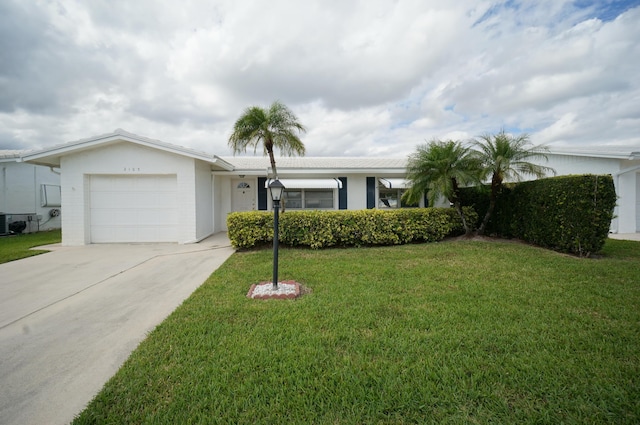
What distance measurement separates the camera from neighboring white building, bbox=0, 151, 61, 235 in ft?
51.0

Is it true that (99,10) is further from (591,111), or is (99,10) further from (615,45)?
(591,111)

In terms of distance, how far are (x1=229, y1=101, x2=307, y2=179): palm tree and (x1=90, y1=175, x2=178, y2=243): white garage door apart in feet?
14.2

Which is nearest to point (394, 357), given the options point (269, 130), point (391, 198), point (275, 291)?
point (275, 291)

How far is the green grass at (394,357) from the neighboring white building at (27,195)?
1902 cm

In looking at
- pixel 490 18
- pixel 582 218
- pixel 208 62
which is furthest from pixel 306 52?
pixel 582 218

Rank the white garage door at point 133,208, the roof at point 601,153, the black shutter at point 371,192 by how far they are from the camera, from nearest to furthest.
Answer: the roof at point 601,153 < the white garage door at point 133,208 < the black shutter at point 371,192

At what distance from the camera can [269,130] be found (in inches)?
387

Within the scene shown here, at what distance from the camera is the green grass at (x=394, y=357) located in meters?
2.36

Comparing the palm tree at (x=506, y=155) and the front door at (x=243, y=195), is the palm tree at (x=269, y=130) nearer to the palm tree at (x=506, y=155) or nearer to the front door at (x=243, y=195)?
the front door at (x=243, y=195)

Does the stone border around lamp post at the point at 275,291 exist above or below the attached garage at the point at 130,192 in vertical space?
below

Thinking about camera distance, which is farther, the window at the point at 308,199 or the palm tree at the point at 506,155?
the window at the point at 308,199

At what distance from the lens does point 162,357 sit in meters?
3.18

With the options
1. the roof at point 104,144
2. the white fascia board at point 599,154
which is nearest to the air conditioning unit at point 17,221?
the roof at point 104,144

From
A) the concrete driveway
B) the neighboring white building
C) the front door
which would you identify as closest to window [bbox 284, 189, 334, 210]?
the front door
